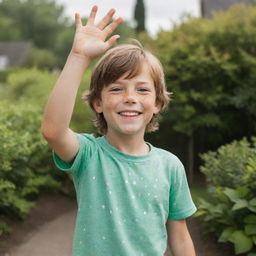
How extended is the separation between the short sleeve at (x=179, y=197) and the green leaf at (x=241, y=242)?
259 centimetres

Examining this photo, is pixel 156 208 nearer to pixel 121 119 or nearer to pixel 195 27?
pixel 121 119

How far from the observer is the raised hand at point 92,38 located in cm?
193

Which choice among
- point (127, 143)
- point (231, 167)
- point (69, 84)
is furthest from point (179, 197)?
point (231, 167)

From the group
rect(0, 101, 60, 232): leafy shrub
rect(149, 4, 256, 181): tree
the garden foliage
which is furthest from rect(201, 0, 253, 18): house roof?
rect(0, 101, 60, 232): leafy shrub

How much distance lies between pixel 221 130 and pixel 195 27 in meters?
2.05

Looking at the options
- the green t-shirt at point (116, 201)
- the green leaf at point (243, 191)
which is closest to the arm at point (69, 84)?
the green t-shirt at point (116, 201)

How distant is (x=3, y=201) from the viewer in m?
5.78

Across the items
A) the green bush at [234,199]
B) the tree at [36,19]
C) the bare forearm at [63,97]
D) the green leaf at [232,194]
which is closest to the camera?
the bare forearm at [63,97]

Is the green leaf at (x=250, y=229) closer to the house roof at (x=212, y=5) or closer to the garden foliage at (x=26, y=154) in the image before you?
the garden foliage at (x=26, y=154)

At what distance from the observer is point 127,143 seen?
2180 mm

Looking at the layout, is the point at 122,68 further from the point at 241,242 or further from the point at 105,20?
the point at 241,242

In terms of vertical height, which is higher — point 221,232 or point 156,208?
point 156,208

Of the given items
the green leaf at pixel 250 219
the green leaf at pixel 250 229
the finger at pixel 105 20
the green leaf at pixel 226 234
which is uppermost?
the finger at pixel 105 20

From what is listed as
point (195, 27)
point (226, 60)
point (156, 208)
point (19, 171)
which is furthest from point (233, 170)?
point (195, 27)
